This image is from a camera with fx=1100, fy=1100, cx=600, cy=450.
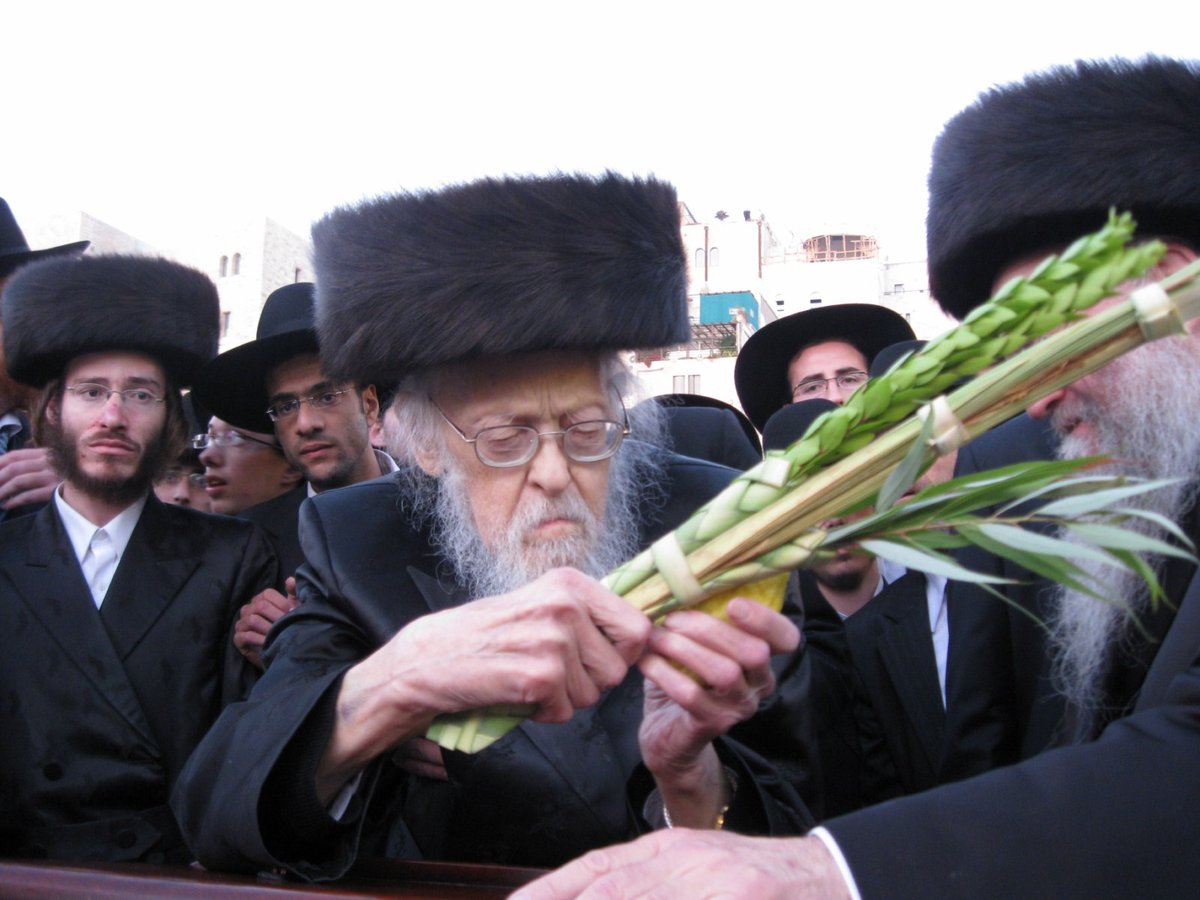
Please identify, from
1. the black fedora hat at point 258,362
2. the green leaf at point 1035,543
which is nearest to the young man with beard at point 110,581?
the black fedora hat at point 258,362

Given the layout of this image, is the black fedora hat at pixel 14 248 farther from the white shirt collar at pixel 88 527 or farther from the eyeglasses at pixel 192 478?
the white shirt collar at pixel 88 527

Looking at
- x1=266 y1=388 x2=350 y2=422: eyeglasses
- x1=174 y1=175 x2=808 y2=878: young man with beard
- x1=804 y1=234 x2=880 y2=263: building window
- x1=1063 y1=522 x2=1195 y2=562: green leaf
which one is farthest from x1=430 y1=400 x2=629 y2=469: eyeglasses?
x1=804 y1=234 x2=880 y2=263: building window

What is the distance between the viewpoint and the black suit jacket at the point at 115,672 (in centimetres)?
320

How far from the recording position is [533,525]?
261 cm

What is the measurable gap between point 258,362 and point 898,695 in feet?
9.80

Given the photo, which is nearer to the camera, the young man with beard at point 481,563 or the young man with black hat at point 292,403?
the young man with beard at point 481,563

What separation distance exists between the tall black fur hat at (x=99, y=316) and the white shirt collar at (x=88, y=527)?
61cm

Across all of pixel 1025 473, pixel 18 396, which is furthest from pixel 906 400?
pixel 18 396

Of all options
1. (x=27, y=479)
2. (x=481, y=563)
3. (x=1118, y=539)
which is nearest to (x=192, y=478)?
(x=27, y=479)

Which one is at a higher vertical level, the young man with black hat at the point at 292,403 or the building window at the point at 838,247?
the building window at the point at 838,247

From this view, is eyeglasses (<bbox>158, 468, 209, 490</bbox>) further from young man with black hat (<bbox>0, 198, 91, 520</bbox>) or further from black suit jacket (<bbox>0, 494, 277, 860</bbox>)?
black suit jacket (<bbox>0, 494, 277, 860</bbox>)

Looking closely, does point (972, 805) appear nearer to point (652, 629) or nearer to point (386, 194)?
point (652, 629)

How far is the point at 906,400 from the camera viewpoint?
5.21ft

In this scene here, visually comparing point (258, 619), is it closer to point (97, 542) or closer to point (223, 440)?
point (97, 542)
